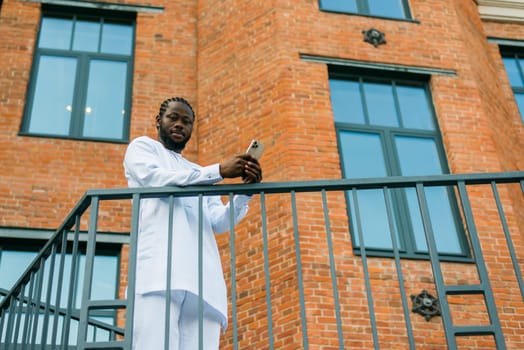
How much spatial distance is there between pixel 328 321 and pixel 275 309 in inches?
24.6

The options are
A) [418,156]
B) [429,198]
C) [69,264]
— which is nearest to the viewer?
[69,264]

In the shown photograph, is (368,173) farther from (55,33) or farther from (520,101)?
(55,33)

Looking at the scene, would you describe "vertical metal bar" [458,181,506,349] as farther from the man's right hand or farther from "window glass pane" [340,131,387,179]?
"window glass pane" [340,131,387,179]

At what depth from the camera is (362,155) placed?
10.1 metres

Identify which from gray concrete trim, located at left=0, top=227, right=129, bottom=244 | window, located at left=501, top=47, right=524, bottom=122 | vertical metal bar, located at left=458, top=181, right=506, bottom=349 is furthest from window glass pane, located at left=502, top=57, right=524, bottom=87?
vertical metal bar, located at left=458, top=181, right=506, bottom=349

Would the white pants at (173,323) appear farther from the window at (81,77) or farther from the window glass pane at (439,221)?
the window at (81,77)

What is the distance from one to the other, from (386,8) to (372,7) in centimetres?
24

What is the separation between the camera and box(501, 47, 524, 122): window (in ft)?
41.4

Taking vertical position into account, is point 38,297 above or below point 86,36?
below

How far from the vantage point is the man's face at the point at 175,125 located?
198 inches

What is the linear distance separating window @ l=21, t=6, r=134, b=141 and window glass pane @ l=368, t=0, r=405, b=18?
372 centimetres

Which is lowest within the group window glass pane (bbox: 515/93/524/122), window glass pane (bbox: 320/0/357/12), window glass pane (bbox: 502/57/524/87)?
window glass pane (bbox: 515/93/524/122)

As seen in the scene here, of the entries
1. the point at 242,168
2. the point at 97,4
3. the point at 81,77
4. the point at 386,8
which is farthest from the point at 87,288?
the point at 386,8

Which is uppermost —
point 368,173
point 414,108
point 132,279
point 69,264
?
point 414,108
